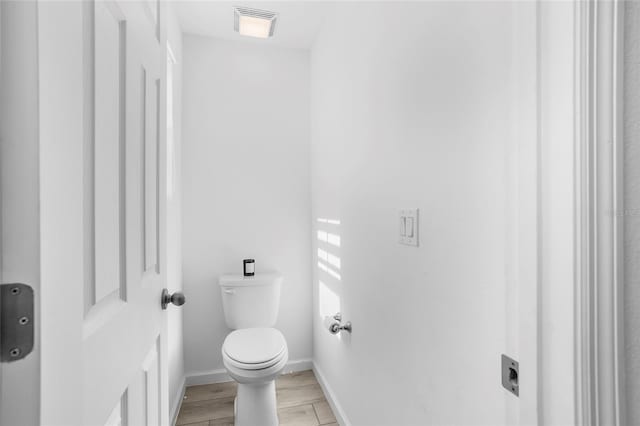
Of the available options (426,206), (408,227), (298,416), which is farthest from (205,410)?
(426,206)

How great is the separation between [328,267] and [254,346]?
23.5 inches

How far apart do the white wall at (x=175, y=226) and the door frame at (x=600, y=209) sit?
1.74m

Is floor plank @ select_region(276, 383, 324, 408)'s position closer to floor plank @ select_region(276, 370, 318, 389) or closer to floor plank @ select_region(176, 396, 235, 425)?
floor plank @ select_region(276, 370, 318, 389)

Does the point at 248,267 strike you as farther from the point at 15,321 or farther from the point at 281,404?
the point at 15,321

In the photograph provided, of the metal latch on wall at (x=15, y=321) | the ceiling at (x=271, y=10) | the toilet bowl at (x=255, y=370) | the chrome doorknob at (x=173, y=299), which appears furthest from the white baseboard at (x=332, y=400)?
the ceiling at (x=271, y=10)

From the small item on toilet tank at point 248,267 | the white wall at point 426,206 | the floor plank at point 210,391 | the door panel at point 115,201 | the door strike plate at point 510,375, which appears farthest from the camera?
the small item on toilet tank at point 248,267

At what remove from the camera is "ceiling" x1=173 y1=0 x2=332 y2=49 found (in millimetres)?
1849

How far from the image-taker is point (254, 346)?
1.68m

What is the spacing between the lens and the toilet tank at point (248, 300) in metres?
2.06

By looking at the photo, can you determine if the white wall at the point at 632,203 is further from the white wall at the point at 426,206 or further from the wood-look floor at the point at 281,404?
the wood-look floor at the point at 281,404

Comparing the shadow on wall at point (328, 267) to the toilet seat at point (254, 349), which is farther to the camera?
the shadow on wall at point (328, 267)

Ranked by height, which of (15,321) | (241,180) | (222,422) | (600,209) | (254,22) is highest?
(254,22)

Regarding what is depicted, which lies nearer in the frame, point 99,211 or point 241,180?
point 99,211

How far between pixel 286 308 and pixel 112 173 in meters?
1.88
